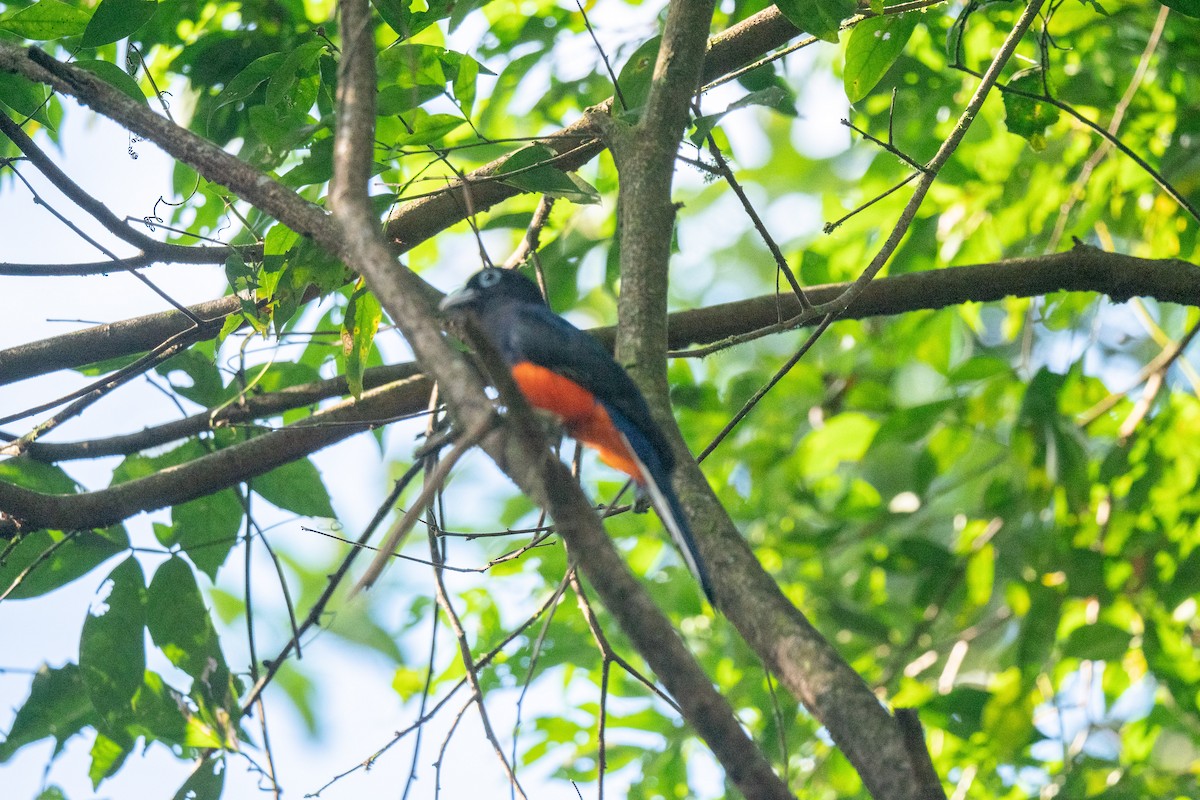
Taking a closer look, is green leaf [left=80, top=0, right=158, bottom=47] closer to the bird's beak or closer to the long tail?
the bird's beak

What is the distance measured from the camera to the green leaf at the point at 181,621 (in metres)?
3.61

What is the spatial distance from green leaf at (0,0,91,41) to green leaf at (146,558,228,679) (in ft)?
5.81

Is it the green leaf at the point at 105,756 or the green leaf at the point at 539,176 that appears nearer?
the green leaf at the point at 539,176

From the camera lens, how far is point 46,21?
127 inches

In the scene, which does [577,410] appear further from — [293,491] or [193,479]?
[193,479]

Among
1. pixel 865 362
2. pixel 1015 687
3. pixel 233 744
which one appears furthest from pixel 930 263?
pixel 233 744

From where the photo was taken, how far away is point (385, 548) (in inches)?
67.7

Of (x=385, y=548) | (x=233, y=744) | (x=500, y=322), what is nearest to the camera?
(x=385, y=548)

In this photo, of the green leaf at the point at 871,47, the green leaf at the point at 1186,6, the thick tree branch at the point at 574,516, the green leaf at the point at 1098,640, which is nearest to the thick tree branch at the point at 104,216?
the thick tree branch at the point at 574,516

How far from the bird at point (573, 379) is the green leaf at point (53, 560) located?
59.3 inches

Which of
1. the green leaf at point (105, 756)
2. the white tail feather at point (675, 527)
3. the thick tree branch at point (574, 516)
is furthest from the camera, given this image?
the green leaf at point (105, 756)

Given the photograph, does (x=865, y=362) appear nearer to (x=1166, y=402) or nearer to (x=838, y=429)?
(x=838, y=429)

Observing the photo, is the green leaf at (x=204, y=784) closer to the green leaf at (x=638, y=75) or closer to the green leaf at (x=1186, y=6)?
the green leaf at (x=638, y=75)

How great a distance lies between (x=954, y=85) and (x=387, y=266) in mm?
3728
